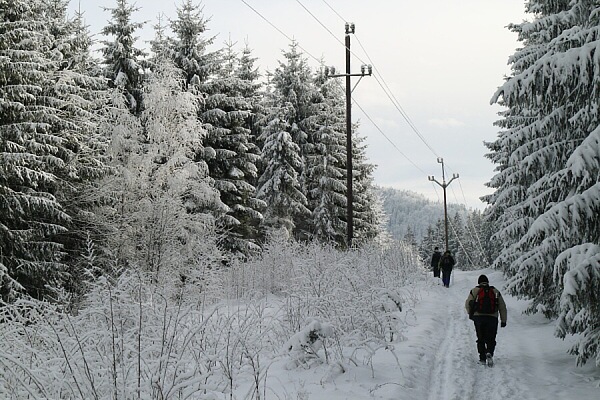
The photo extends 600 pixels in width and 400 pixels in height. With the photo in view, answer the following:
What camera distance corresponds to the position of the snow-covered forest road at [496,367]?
22.4 ft

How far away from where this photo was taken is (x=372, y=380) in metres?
6.97

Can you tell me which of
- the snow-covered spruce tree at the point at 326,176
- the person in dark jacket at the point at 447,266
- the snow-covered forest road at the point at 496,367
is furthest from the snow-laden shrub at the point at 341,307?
the snow-covered spruce tree at the point at 326,176

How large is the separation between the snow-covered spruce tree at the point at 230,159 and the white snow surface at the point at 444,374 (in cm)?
1654

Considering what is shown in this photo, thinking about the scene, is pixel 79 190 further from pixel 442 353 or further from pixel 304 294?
pixel 442 353

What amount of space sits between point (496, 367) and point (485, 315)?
1.00 metres

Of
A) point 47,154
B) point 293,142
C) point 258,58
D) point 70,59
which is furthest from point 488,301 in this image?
point 258,58

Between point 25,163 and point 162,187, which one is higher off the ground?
point 162,187

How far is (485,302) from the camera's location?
359 inches

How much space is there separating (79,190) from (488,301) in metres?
14.9

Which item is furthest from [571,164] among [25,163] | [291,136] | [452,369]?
[291,136]

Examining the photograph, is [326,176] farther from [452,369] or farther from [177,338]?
[177,338]

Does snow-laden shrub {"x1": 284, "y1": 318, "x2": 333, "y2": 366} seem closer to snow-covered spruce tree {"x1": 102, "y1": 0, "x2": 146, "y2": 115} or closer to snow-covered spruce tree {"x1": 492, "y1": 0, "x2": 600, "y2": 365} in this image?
snow-covered spruce tree {"x1": 492, "y1": 0, "x2": 600, "y2": 365}

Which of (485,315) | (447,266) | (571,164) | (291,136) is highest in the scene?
(291,136)

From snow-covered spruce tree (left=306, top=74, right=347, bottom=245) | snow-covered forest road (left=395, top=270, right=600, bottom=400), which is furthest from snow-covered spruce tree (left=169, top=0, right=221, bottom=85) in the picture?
snow-covered forest road (left=395, top=270, right=600, bottom=400)
